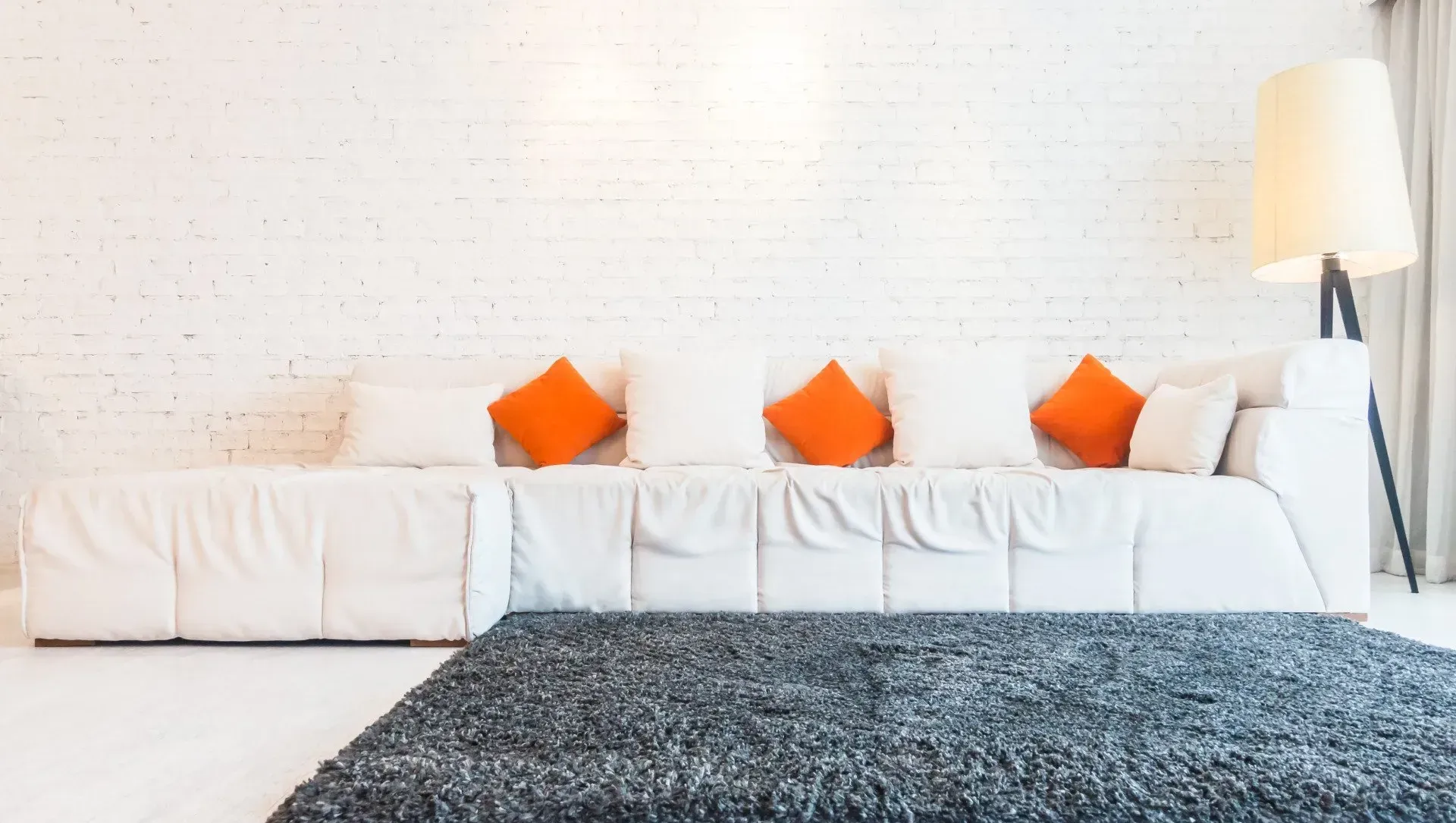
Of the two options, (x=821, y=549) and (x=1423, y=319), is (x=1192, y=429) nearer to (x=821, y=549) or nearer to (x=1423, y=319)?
(x=821, y=549)

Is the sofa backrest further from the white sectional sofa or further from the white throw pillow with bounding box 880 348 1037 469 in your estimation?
the white sectional sofa

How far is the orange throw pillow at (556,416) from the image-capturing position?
121 inches

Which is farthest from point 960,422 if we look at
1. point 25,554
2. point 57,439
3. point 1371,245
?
point 57,439

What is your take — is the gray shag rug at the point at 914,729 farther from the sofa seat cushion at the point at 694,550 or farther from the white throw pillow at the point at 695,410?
the white throw pillow at the point at 695,410

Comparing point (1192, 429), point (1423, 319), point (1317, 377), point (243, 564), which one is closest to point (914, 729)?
point (1192, 429)

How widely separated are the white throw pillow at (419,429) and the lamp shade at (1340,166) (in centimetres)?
304

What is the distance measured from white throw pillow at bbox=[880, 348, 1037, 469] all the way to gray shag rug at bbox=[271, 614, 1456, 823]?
879mm

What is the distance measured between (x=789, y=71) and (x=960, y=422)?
1746 millimetres

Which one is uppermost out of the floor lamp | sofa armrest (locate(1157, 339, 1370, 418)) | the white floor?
the floor lamp

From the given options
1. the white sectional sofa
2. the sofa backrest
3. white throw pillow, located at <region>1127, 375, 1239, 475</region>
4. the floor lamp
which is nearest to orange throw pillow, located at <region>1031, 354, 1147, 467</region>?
the sofa backrest

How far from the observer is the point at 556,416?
3.10m

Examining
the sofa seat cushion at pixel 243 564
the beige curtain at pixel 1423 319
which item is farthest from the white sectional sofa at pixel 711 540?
the beige curtain at pixel 1423 319

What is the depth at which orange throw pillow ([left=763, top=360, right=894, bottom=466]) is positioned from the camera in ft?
9.92

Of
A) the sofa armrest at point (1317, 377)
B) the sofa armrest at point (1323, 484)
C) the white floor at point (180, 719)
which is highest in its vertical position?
the sofa armrest at point (1317, 377)
